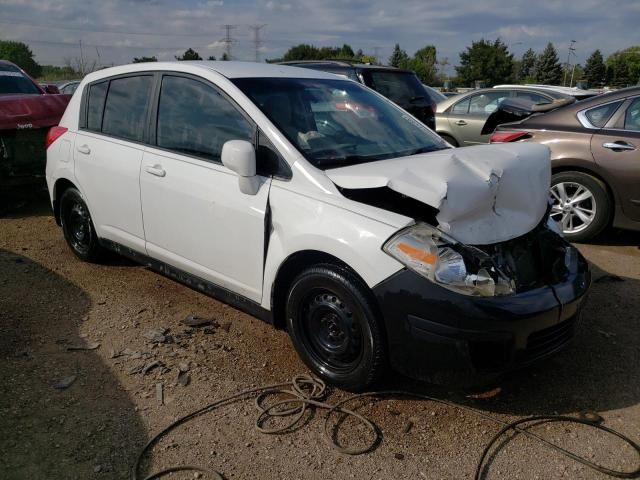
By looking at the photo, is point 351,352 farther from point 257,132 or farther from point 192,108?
point 192,108

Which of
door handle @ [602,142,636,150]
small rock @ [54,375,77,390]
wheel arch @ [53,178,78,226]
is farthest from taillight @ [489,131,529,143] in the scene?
small rock @ [54,375,77,390]

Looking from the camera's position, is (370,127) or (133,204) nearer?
(370,127)

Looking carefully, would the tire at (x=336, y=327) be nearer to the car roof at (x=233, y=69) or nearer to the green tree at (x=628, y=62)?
the car roof at (x=233, y=69)

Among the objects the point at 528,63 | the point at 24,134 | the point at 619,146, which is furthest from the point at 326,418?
the point at 528,63

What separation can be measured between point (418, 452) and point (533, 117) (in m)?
4.79

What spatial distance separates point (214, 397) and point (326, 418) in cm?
65

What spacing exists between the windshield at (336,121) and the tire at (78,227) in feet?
7.04

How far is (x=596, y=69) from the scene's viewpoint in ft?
245

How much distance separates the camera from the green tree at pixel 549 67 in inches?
3031

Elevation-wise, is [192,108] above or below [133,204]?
above

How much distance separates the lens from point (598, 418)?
303cm

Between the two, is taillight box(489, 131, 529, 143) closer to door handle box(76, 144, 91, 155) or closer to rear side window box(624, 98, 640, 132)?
rear side window box(624, 98, 640, 132)

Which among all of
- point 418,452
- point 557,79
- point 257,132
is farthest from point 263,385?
point 557,79

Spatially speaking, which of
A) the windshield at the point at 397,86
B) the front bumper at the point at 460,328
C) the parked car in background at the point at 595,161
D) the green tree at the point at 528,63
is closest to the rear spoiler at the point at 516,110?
the parked car in background at the point at 595,161
